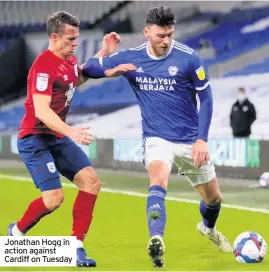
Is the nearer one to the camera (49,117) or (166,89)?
(49,117)

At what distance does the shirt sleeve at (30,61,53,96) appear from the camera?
7.70m

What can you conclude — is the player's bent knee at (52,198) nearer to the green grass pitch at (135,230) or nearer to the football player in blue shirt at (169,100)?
the green grass pitch at (135,230)

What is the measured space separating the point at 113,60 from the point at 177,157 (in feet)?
3.46

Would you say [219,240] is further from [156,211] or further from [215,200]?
[156,211]

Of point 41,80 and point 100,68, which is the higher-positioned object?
point 100,68

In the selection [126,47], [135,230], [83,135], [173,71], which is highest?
[126,47]

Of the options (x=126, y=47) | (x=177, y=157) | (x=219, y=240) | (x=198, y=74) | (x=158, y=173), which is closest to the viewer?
(x=158, y=173)

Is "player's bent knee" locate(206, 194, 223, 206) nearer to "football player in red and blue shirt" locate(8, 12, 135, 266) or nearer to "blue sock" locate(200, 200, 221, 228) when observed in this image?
"blue sock" locate(200, 200, 221, 228)

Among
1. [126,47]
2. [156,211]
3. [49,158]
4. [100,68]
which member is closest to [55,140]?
[49,158]

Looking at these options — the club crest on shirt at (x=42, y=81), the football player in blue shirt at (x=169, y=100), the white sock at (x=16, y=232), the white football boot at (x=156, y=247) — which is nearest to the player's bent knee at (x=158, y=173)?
the football player in blue shirt at (x=169, y=100)

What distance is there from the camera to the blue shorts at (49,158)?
7934mm

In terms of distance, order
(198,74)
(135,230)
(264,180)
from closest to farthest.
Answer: (198,74) < (135,230) < (264,180)

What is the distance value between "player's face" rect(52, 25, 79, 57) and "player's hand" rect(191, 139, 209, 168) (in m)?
1.33

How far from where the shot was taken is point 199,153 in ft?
25.7
